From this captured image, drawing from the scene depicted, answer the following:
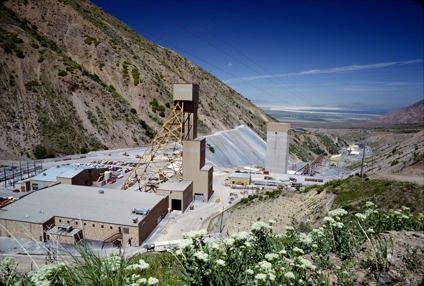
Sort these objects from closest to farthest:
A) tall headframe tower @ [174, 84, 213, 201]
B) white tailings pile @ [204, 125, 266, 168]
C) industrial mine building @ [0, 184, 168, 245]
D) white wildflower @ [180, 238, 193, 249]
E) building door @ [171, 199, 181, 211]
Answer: white wildflower @ [180, 238, 193, 249] → industrial mine building @ [0, 184, 168, 245] → building door @ [171, 199, 181, 211] → tall headframe tower @ [174, 84, 213, 201] → white tailings pile @ [204, 125, 266, 168]

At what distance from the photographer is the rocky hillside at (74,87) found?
44188 millimetres

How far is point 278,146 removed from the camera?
153 feet

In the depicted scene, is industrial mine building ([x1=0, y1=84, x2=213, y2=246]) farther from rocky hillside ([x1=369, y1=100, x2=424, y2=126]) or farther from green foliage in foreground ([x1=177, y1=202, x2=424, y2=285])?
rocky hillside ([x1=369, y1=100, x2=424, y2=126])

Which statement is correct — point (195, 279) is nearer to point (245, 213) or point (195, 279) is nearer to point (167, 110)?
point (245, 213)

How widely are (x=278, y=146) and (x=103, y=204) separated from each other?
31762mm

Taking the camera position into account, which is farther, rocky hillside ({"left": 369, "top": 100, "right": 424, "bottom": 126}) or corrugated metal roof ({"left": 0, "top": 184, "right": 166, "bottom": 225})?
rocky hillside ({"left": 369, "top": 100, "right": 424, "bottom": 126})

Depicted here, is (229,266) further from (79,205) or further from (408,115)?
(408,115)

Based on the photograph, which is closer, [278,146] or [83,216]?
[83,216]

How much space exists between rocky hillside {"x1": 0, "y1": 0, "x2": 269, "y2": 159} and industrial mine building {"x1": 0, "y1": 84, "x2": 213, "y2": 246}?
17.2m

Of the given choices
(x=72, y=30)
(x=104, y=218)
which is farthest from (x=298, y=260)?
(x=72, y=30)

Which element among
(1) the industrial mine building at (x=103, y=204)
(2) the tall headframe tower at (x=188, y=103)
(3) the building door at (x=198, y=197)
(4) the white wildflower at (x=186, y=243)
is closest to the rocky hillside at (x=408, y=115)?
(2) the tall headframe tower at (x=188, y=103)

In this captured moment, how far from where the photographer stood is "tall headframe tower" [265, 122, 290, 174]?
46156 millimetres

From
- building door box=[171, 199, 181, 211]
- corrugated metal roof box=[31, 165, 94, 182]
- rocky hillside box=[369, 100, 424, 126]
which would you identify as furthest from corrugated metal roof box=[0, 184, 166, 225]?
rocky hillside box=[369, 100, 424, 126]

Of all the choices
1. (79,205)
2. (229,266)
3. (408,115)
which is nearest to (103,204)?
(79,205)
